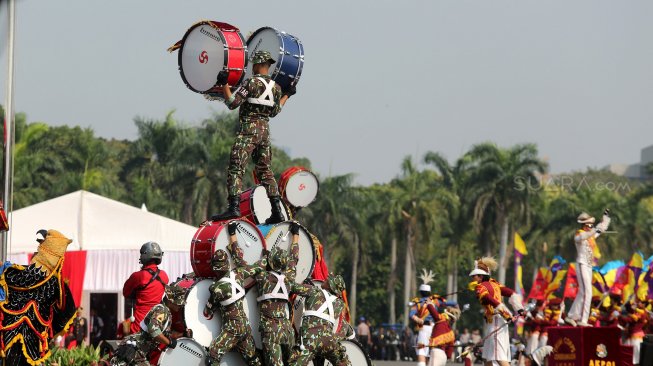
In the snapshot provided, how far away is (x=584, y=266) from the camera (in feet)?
60.3

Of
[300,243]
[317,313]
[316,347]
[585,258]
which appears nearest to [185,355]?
[316,347]

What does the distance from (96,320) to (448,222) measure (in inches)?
1504

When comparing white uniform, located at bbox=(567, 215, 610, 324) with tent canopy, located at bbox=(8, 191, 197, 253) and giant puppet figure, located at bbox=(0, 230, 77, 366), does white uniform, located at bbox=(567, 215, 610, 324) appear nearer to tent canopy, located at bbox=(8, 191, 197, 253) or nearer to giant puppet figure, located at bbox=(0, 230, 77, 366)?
giant puppet figure, located at bbox=(0, 230, 77, 366)

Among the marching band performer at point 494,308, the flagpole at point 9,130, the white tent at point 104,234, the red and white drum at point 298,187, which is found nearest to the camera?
the flagpole at point 9,130

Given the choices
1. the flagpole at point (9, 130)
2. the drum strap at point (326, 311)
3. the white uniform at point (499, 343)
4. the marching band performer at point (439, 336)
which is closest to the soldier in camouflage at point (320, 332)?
the drum strap at point (326, 311)

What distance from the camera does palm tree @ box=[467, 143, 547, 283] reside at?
5797 cm

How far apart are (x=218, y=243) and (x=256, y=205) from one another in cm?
121

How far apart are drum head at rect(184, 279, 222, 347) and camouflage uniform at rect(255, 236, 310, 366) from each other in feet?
1.55

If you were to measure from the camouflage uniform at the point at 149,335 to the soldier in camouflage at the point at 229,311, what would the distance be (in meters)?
0.52

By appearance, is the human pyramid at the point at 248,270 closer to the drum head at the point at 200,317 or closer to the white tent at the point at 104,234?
the drum head at the point at 200,317

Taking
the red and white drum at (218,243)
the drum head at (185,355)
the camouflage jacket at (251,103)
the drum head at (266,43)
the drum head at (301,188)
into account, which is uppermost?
the drum head at (266,43)

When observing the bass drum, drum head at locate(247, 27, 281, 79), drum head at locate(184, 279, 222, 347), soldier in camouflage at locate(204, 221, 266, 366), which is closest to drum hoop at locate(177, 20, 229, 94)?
drum head at locate(247, 27, 281, 79)

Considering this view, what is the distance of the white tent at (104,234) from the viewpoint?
24.1 metres

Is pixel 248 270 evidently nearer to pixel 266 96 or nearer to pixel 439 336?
pixel 266 96
